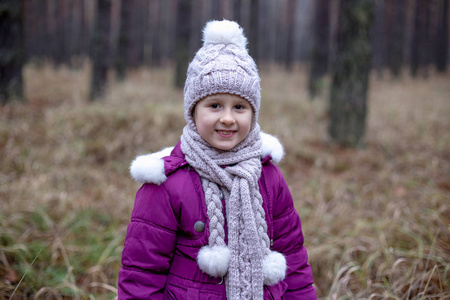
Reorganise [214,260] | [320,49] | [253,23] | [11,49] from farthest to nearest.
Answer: [320,49] < [253,23] < [11,49] < [214,260]

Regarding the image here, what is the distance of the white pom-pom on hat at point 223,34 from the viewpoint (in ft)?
4.87

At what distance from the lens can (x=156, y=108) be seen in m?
6.11

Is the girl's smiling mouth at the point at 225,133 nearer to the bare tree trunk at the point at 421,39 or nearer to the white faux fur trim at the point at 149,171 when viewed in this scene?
the white faux fur trim at the point at 149,171

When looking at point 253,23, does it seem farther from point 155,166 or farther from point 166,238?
point 166,238

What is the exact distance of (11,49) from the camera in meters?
5.88

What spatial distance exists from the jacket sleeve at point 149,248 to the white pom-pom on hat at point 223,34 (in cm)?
65

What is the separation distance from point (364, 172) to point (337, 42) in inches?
79.6

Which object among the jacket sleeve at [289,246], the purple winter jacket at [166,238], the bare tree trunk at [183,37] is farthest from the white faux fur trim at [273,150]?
the bare tree trunk at [183,37]

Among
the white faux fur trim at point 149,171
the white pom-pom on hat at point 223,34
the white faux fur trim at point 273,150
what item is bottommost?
the white faux fur trim at point 149,171

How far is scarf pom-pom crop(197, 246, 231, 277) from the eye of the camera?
1.35 meters

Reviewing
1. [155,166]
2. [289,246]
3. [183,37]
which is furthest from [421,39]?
[155,166]

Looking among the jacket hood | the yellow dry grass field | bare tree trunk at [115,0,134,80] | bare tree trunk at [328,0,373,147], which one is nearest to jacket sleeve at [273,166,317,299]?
the jacket hood

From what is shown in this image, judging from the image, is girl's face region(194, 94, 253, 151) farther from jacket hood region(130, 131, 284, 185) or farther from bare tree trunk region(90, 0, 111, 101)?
bare tree trunk region(90, 0, 111, 101)

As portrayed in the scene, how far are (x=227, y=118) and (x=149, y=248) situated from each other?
1.92 feet
